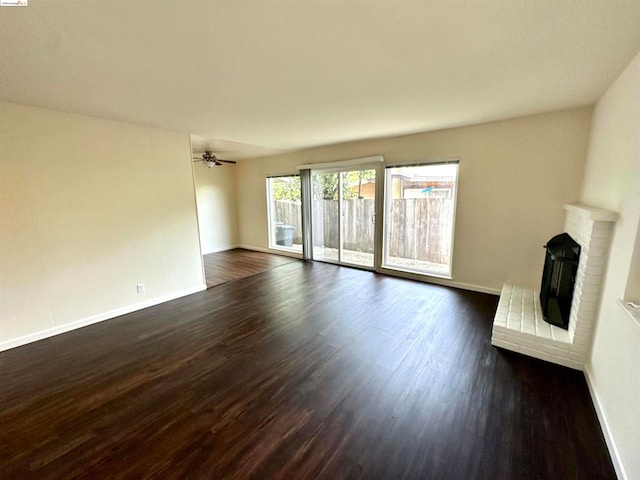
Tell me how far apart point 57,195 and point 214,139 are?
212cm

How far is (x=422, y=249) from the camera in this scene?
438 cm

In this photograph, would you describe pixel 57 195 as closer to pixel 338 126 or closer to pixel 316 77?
pixel 316 77

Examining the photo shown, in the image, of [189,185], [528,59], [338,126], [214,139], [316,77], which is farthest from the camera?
[214,139]

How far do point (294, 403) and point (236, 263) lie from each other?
427cm

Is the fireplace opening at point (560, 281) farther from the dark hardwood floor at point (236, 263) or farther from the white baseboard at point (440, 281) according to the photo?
the dark hardwood floor at point (236, 263)

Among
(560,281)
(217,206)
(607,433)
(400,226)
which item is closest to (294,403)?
(607,433)

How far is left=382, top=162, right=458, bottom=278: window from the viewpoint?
4.03 metres

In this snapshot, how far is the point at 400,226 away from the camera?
454 centimetres

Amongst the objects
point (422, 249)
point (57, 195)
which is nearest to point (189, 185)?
point (57, 195)

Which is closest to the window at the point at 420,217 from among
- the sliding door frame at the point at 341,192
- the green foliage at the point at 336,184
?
the sliding door frame at the point at 341,192

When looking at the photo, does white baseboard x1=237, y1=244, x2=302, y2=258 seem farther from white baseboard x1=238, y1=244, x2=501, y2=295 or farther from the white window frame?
white baseboard x1=238, y1=244, x2=501, y2=295

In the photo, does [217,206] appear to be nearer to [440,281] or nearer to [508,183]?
[440,281]

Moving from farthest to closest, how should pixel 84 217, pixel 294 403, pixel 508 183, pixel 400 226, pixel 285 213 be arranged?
pixel 285 213
pixel 400 226
pixel 508 183
pixel 84 217
pixel 294 403

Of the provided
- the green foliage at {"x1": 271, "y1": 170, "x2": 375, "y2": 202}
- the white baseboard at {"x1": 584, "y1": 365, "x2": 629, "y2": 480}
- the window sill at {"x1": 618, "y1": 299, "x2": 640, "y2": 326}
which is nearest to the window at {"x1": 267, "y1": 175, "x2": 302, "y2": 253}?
the green foliage at {"x1": 271, "y1": 170, "x2": 375, "y2": 202}
